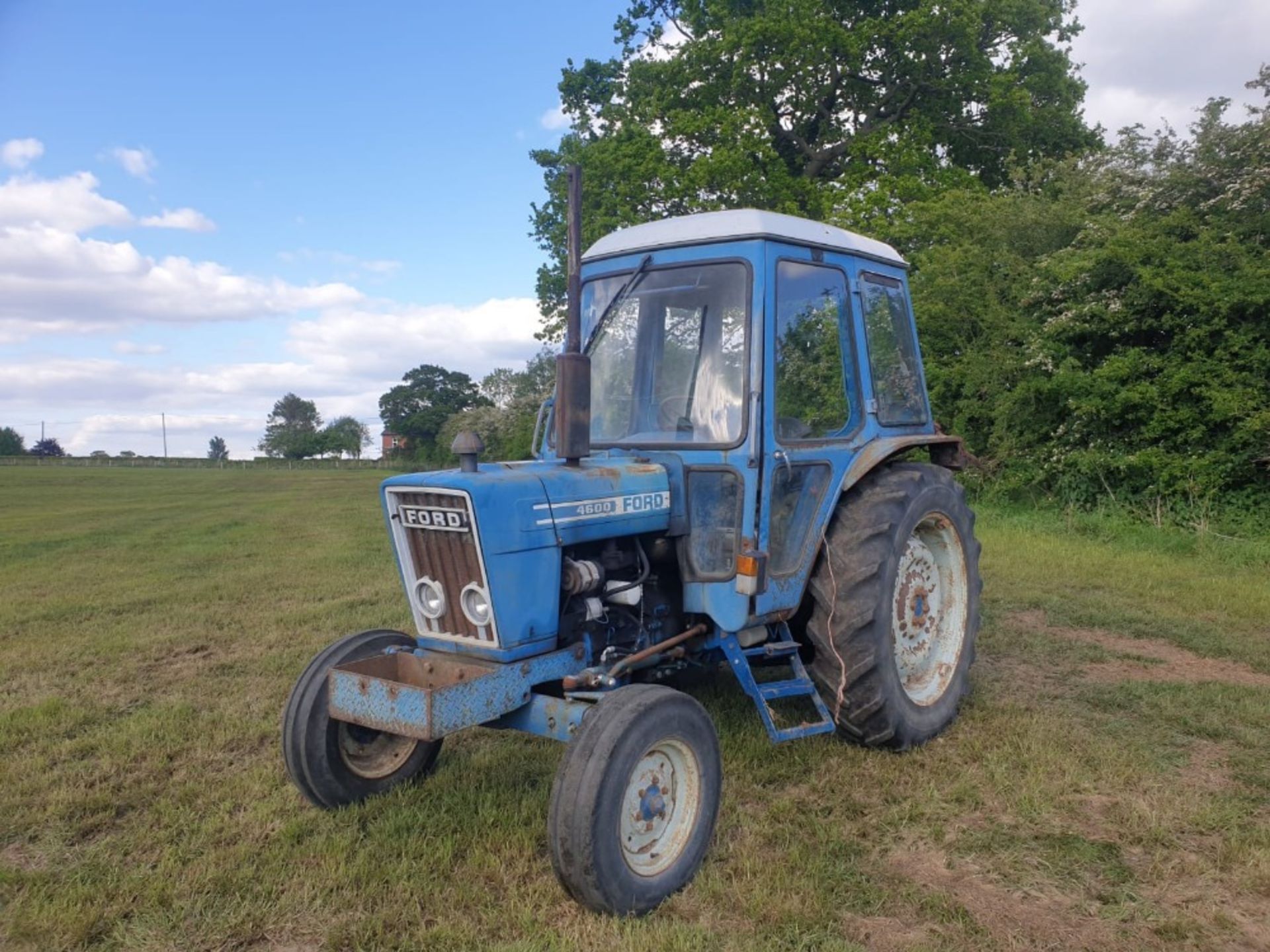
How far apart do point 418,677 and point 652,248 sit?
6.79 ft

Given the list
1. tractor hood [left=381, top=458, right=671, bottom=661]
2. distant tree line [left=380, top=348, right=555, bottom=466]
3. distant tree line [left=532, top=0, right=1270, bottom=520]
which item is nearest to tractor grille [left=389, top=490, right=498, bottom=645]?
tractor hood [left=381, top=458, right=671, bottom=661]

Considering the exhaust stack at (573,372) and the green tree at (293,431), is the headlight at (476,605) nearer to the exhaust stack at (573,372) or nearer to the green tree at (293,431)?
the exhaust stack at (573,372)

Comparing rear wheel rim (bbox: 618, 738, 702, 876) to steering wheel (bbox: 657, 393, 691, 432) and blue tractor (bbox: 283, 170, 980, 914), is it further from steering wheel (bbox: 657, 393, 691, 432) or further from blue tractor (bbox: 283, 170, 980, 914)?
steering wheel (bbox: 657, 393, 691, 432)

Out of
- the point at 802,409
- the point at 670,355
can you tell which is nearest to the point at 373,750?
the point at 670,355

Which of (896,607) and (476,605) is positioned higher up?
(476,605)

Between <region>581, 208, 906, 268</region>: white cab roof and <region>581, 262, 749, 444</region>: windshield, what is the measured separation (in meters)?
0.12

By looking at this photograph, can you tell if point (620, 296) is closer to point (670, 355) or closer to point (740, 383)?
point (670, 355)

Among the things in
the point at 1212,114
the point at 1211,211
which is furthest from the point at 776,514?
the point at 1212,114

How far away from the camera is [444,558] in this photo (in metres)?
3.45

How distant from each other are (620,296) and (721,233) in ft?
1.81

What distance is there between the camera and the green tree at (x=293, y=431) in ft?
283

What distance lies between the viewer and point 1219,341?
400 inches

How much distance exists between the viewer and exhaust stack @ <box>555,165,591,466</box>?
334 cm

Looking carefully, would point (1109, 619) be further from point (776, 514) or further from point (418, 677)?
point (418, 677)
